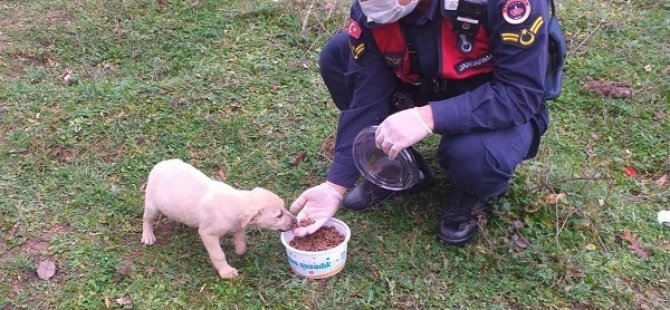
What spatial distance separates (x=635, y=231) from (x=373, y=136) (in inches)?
56.5

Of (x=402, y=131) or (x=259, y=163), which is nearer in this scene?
(x=402, y=131)

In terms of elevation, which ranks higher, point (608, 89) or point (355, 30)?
point (355, 30)

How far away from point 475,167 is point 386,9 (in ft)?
2.56

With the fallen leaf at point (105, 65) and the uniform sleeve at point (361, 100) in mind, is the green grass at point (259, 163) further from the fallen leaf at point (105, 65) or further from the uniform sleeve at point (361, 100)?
the uniform sleeve at point (361, 100)

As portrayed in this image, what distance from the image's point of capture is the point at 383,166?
336 cm

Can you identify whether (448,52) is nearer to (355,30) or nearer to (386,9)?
(386,9)

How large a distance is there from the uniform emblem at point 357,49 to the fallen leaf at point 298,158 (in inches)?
37.1

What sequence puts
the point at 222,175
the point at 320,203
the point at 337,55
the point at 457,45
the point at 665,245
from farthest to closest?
the point at 222,175 < the point at 337,55 < the point at 665,245 < the point at 320,203 < the point at 457,45

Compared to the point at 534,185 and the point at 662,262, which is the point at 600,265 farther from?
the point at 534,185

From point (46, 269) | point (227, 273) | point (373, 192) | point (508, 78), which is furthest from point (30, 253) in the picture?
point (508, 78)

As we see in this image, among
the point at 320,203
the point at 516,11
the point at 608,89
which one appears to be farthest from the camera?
the point at 608,89

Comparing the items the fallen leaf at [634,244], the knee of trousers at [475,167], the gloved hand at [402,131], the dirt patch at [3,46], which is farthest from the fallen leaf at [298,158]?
the dirt patch at [3,46]

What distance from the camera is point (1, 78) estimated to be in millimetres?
4637

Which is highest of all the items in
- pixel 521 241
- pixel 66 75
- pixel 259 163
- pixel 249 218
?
pixel 249 218
